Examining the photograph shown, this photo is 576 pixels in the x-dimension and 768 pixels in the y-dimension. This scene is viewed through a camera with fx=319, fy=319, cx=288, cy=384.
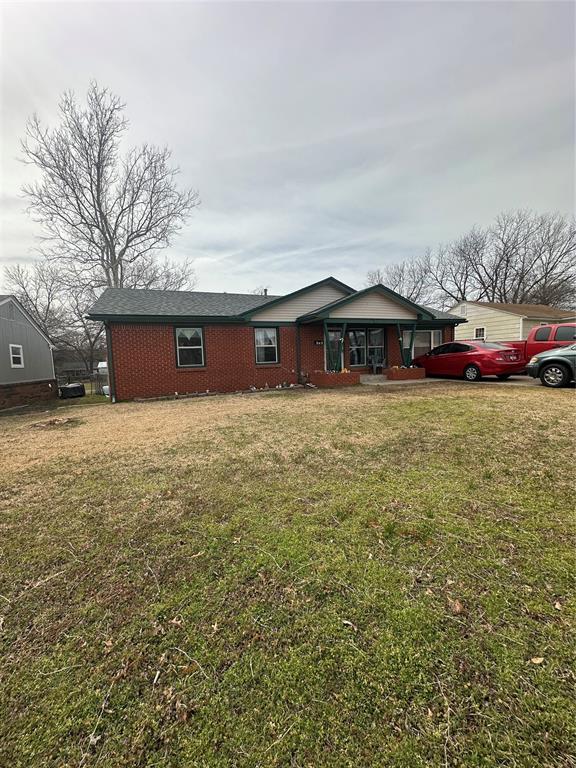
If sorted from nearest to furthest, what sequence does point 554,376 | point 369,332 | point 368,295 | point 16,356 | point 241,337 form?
point 554,376 < point 241,337 < point 368,295 < point 16,356 < point 369,332

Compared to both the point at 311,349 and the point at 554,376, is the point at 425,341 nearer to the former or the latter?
the point at 311,349

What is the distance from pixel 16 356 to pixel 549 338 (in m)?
21.6

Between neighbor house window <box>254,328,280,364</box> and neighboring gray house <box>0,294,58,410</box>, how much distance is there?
965 centimetres

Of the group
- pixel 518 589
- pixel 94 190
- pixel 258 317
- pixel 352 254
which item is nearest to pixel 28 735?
pixel 518 589

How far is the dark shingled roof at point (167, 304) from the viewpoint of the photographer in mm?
10906

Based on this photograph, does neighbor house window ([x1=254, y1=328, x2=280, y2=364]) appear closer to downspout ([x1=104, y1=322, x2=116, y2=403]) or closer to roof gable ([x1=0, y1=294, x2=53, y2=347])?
A: downspout ([x1=104, y1=322, x2=116, y2=403])

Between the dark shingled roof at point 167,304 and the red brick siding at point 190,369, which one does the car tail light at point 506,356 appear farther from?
the dark shingled roof at point 167,304

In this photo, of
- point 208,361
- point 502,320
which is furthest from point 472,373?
point 502,320

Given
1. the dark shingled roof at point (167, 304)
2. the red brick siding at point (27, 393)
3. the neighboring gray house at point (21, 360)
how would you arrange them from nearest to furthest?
the dark shingled roof at point (167, 304) → the red brick siding at point (27, 393) → the neighboring gray house at point (21, 360)

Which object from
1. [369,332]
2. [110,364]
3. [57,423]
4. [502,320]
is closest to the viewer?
[57,423]

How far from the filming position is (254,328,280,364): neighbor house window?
12.9 meters

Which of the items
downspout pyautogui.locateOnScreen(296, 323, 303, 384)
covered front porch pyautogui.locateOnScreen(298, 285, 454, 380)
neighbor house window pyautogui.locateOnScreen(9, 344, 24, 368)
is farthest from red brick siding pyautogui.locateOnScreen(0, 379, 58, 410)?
covered front porch pyautogui.locateOnScreen(298, 285, 454, 380)

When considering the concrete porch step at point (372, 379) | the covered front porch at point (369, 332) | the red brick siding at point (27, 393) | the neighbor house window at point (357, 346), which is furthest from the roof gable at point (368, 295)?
the red brick siding at point (27, 393)

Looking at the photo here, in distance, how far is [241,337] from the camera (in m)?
12.5
